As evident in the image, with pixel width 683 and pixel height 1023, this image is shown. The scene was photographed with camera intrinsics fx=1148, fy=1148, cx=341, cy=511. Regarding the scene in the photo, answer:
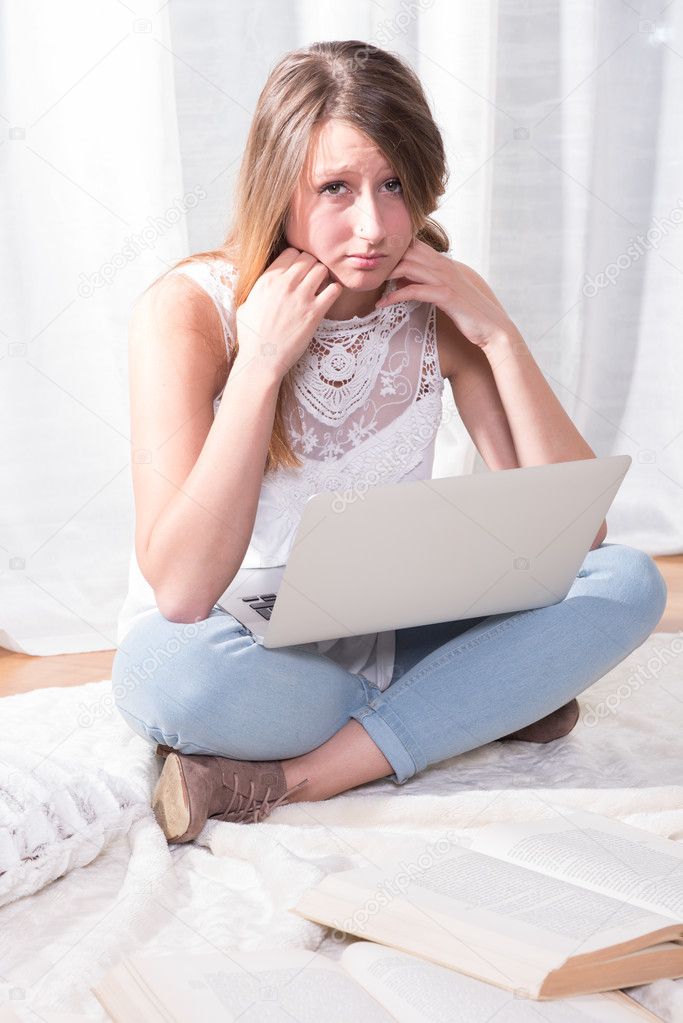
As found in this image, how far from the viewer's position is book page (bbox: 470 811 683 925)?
86cm

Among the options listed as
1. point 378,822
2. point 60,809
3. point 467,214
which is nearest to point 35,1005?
point 60,809

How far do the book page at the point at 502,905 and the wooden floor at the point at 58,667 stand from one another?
0.92 m

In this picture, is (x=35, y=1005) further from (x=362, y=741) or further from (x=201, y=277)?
(x=201, y=277)

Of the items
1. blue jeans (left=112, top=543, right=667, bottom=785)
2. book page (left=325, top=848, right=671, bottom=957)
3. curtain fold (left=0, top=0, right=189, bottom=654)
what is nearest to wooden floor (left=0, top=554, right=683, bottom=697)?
curtain fold (left=0, top=0, right=189, bottom=654)

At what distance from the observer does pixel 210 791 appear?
111 centimetres

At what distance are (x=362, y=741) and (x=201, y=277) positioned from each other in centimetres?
53

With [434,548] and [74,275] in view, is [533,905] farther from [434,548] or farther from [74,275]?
[74,275]

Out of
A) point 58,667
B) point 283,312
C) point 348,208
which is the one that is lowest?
point 58,667

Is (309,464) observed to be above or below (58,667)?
above

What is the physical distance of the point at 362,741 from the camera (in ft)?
3.94

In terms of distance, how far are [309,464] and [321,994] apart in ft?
2.18

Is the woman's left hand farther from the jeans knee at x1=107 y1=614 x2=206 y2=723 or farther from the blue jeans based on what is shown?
the jeans knee at x1=107 y1=614 x2=206 y2=723

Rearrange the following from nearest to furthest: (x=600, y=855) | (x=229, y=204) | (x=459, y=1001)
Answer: (x=459, y=1001)
(x=600, y=855)
(x=229, y=204)

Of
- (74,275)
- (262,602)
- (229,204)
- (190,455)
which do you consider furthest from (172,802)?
(229,204)
